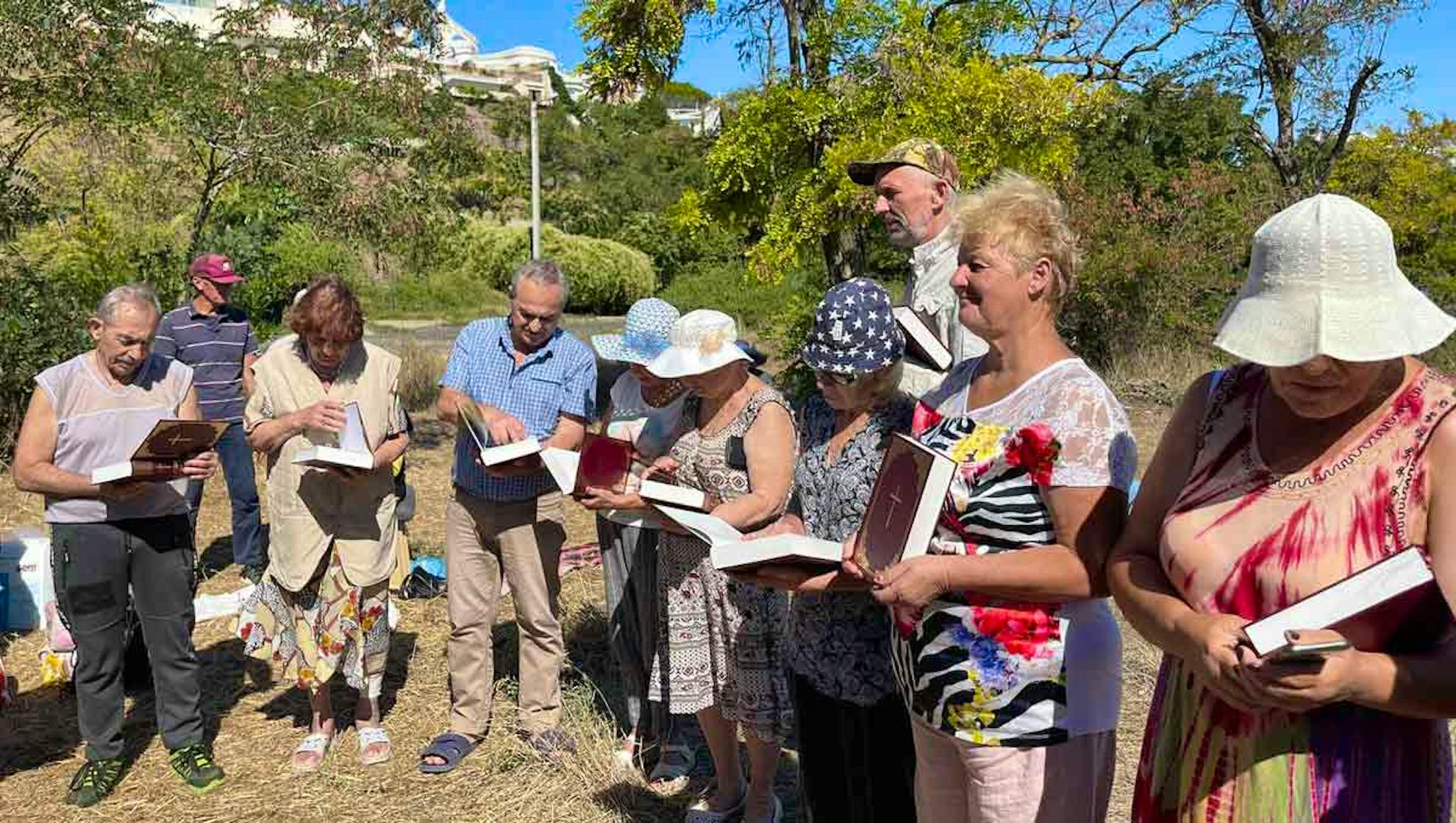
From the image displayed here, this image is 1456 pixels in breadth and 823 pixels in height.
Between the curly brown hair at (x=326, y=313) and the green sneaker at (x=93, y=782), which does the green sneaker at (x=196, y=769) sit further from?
the curly brown hair at (x=326, y=313)

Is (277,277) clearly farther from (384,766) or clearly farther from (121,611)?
(384,766)

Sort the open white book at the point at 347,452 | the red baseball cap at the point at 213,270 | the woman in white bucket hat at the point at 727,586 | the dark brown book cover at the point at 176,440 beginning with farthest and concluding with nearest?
the red baseball cap at the point at 213,270
the open white book at the point at 347,452
the dark brown book cover at the point at 176,440
the woman in white bucket hat at the point at 727,586

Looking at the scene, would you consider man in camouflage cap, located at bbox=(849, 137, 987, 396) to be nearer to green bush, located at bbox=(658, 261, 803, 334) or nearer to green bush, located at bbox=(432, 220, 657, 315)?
green bush, located at bbox=(658, 261, 803, 334)

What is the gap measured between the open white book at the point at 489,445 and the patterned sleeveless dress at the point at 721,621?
0.61 m

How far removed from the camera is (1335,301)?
1.73m

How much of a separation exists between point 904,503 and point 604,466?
166 centimetres

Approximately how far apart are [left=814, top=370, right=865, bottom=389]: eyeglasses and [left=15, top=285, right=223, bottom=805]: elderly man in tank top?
8.35 ft

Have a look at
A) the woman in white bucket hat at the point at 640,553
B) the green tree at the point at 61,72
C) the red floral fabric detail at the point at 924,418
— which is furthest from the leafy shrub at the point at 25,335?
the red floral fabric detail at the point at 924,418

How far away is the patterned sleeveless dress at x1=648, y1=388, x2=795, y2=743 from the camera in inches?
145

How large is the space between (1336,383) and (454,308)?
1060 inches

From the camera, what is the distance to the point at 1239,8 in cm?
1557

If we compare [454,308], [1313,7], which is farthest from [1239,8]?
[454,308]

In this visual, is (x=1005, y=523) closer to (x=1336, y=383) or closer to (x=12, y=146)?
(x=1336, y=383)

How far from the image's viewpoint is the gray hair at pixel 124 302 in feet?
13.9
